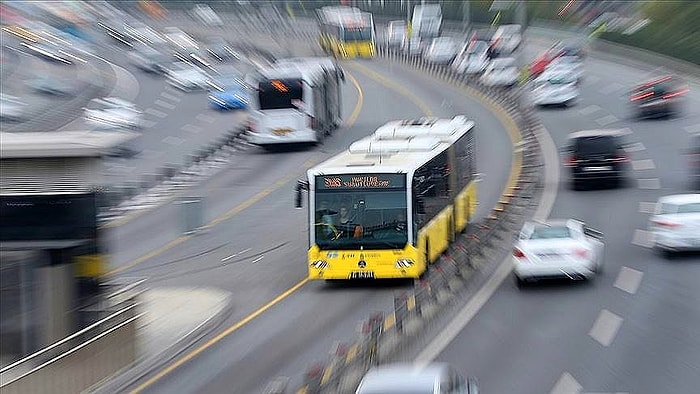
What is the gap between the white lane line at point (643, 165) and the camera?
43188 millimetres

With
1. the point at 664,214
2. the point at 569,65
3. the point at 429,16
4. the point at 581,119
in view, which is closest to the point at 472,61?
the point at 569,65

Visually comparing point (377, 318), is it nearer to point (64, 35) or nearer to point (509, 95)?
point (509, 95)

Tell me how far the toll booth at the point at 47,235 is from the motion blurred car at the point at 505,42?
66.6 meters

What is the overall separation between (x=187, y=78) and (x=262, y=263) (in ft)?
151

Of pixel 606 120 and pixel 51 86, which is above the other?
pixel 51 86

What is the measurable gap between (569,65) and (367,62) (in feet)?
93.2

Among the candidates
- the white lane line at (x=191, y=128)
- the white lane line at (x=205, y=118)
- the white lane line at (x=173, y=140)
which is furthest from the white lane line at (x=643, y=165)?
the white lane line at (x=205, y=118)

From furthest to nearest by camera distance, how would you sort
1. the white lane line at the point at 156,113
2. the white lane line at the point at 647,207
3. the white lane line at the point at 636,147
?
the white lane line at the point at 156,113 → the white lane line at the point at 636,147 → the white lane line at the point at 647,207

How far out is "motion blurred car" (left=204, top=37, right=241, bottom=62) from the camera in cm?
9325

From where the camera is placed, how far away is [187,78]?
247 feet

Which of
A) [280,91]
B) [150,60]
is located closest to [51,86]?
[150,60]

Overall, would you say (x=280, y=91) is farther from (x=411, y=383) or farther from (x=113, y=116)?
(x=411, y=383)

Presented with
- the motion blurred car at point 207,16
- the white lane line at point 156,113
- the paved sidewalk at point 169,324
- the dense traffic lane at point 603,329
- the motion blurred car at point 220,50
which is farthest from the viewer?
the motion blurred car at point 207,16

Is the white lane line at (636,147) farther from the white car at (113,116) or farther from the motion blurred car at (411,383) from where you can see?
the motion blurred car at (411,383)
